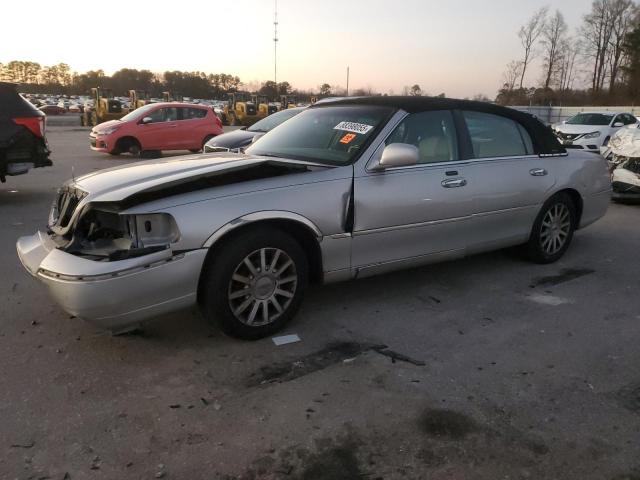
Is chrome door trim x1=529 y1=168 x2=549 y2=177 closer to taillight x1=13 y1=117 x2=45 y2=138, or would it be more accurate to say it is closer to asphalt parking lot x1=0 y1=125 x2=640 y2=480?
asphalt parking lot x1=0 y1=125 x2=640 y2=480

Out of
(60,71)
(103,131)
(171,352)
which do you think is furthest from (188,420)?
(60,71)

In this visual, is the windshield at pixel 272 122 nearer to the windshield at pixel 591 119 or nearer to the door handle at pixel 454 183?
the door handle at pixel 454 183

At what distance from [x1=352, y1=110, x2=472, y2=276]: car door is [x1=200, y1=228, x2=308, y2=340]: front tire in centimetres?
53

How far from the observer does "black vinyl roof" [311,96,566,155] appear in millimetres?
4426

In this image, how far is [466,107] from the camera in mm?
4723

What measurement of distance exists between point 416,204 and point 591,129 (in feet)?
46.8

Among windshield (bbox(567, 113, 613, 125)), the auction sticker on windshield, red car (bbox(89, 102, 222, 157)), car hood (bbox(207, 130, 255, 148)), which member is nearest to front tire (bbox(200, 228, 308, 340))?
the auction sticker on windshield

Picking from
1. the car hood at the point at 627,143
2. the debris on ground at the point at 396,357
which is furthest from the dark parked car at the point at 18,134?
the car hood at the point at 627,143

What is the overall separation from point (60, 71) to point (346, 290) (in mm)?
122594

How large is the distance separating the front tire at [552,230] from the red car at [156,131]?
12410 millimetres

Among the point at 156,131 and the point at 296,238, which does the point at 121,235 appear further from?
the point at 156,131

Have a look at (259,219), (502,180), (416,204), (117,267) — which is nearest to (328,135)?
(416,204)

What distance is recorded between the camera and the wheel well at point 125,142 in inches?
589

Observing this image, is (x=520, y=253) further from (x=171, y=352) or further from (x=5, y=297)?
(x=5, y=297)
